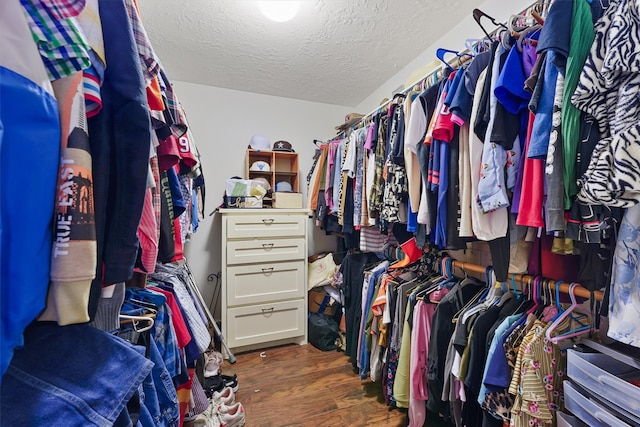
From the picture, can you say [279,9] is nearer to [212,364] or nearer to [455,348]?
[455,348]

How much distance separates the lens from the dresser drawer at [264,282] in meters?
2.20

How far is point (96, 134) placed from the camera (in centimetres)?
51

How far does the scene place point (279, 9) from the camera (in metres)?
1.55

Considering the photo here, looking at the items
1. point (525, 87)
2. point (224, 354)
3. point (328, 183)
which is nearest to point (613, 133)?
point (525, 87)

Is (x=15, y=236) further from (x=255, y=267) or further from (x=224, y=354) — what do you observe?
(x=224, y=354)

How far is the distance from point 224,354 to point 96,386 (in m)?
1.89

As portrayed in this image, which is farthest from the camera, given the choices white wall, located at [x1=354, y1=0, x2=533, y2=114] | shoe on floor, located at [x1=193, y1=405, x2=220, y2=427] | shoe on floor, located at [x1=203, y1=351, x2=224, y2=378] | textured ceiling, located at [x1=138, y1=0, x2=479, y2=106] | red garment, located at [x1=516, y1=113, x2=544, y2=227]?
shoe on floor, located at [x1=203, y1=351, x2=224, y2=378]

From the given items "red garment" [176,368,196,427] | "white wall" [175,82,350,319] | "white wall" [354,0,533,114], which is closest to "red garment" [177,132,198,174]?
"red garment" [176,368,196,427]

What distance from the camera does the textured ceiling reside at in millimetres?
1642

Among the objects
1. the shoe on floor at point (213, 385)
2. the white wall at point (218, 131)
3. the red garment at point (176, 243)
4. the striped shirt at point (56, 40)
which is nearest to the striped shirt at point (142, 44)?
the striped shirt at point (56, 40)

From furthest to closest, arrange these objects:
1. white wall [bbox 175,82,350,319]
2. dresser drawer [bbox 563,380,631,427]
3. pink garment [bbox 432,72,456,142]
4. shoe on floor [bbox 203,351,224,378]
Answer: white wall [bbox 175,82,350,319] → shoe on floor [bbox 203,351,224,378] → pink garment [bbox 432,72,456,142] → dresser drawer [bbox 563,380,631,427]

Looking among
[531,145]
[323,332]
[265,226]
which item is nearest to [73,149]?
[531,145]

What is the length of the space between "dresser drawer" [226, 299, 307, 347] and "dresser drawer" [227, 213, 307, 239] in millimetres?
588

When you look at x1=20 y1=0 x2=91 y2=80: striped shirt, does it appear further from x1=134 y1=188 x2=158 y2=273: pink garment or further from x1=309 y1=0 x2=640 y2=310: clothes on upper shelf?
x1=309 y1=0 x2=640 y2=310: clothes on upper shelf
